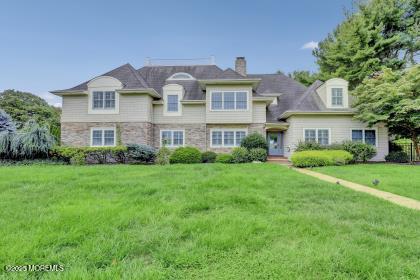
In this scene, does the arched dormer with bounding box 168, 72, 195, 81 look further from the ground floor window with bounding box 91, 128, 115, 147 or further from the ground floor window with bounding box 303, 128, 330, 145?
the ground floor window with bounding box 303, 128, 330, 145

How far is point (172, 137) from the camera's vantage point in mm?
17844

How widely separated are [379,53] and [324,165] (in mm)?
16294

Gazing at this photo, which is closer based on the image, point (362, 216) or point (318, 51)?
point (362, 216)

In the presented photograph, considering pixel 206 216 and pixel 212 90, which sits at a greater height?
pixel 212 90

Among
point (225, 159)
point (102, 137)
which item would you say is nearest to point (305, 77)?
point (225, 159)

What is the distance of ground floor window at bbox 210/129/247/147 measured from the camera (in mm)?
17312

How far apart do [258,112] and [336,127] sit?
5692 mm

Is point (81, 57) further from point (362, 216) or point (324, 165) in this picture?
point (362, 216)

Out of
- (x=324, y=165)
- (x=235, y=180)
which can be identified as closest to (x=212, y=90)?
(x=324, y=165)

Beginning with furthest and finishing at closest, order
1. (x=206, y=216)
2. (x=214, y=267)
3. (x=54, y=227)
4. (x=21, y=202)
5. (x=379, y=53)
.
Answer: (x=379, y=53)
(x=21, y=202)
(x=206, y=216)
(x=54, y=227)
(x=214, y=267)

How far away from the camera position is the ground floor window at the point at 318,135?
657 inches

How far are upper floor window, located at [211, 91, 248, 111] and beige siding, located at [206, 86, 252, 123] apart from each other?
266 millimetres

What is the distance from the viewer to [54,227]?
10.2 feet

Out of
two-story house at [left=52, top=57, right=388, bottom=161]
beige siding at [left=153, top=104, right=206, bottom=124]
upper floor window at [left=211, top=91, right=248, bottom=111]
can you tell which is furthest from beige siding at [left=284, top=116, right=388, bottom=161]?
beige siding at [left=153, top=104, right=206, bottom=124]
